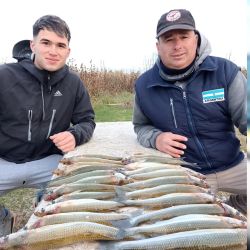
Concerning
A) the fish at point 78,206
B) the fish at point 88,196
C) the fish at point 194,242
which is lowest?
the fish at point 88,196

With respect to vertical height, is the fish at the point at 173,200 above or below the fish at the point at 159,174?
above

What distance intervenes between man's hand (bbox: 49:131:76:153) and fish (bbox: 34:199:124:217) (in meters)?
1.72

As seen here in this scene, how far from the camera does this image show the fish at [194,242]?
197 cm

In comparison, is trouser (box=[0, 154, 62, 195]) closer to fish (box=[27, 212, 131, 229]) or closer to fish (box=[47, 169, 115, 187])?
fish (box=[47, 169, 115, 187])

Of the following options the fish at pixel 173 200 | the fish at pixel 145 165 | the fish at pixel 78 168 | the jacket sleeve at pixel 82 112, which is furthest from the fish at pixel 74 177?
the jacket sleeve at pixel 82 112

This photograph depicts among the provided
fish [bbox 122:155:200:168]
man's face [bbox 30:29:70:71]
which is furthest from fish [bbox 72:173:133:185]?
man's face [bbox 30:29:70:71]

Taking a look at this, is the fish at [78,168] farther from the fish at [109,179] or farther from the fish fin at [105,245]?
the fish fin at [105,245]

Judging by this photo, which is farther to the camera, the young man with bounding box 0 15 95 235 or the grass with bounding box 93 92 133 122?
the grass with bounding box 93 92 133 122

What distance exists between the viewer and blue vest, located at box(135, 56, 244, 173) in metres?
4.15

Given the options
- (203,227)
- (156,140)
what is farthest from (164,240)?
(156,140)

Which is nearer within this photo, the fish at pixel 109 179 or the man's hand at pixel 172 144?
the fish at pixel 109 179

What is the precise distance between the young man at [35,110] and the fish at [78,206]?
196cm

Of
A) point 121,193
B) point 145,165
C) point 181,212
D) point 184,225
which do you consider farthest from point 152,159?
point 184,225

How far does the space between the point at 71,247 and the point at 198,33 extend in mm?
2901
